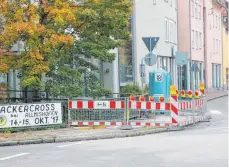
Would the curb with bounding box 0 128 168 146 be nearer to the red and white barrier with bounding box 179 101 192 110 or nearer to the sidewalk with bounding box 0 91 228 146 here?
the sidewalk with bounding box 0 91 228 146

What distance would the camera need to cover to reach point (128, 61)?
3491 cm

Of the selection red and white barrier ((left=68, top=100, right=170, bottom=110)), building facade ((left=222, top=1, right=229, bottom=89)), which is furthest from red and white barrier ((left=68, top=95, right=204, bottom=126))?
building facade ((left=222, top=1, right=229, bottom=89))

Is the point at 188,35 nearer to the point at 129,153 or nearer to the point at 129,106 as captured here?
the point at 129,106

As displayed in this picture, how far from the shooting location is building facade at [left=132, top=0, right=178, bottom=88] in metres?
36.8

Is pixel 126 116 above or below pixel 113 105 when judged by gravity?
below

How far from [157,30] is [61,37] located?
22.9 m

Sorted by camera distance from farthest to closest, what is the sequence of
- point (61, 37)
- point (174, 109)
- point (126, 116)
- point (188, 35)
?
1. point (188, 35)
2. point (174, 109)
3. point (126, 116)
4. point (61, 37)

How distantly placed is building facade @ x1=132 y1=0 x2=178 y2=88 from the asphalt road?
19219 millimetres

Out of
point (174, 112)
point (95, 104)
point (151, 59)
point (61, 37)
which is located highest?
point (61, 37)

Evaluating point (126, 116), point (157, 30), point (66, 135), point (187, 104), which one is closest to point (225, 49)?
point (157, 30)

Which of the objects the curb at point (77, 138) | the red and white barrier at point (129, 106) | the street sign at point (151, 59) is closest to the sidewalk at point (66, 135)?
the curb at point (77, 138)

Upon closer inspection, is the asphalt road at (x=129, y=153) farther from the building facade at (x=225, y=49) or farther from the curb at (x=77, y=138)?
the building facade at (x=225, y=49)

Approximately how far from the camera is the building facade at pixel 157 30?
36.8 metres

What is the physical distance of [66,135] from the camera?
17094 mm
